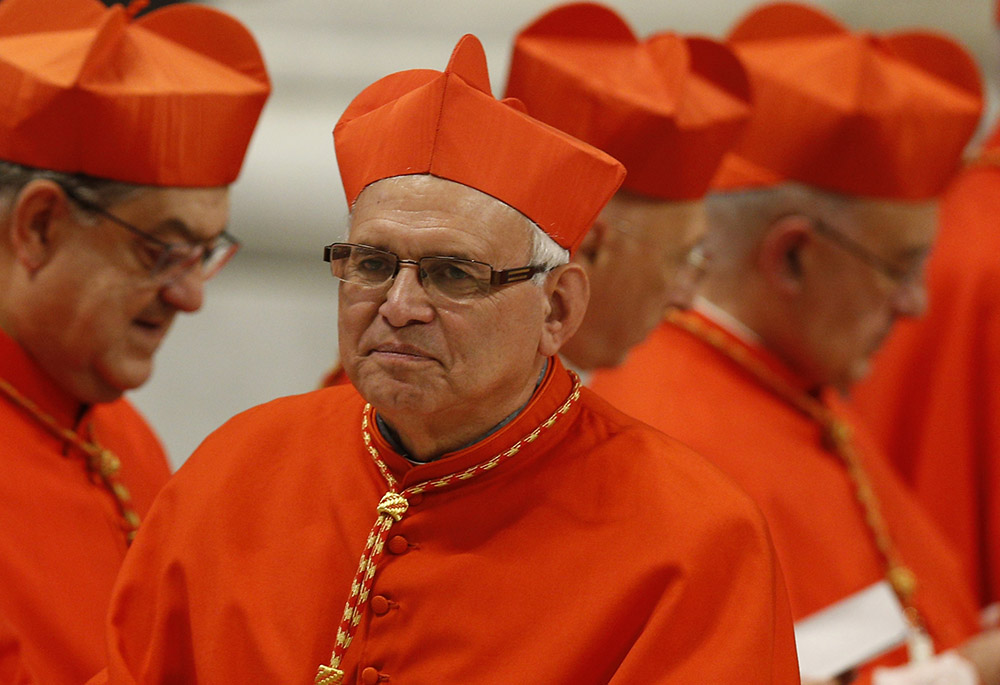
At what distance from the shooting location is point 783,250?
3.05 metres

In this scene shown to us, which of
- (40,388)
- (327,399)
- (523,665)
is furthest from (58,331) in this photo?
(523,665)

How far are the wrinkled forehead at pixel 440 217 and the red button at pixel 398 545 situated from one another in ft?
1.23

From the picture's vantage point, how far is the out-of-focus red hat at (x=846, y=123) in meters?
3.04

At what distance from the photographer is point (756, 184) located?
3074 millimetres

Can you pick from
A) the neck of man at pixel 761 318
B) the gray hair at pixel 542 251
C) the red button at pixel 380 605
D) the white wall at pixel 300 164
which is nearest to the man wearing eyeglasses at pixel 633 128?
the neck of man at pixel 761 318

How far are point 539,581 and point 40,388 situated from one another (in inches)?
41.7

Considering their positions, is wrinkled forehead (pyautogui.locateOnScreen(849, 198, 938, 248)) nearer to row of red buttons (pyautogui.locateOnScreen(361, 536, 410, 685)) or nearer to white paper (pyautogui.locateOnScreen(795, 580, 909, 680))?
white paper (pyautogui.locateOnScreen(795, 580, 909, 680))

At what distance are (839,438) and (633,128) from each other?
0.90 meters

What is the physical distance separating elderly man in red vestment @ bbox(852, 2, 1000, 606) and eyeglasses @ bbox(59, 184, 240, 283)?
6.88 ft

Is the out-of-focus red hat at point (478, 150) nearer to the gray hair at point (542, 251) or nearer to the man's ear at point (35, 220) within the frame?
the gray hair at point (542, 251)

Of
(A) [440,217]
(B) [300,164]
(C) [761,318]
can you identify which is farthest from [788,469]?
(B) [300,164]

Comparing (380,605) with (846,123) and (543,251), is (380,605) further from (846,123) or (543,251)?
(846,123)

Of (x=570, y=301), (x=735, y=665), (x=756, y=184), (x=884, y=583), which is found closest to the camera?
(x=735, y=665)

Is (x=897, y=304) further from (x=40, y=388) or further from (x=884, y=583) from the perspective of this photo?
(x=40, y=388)
